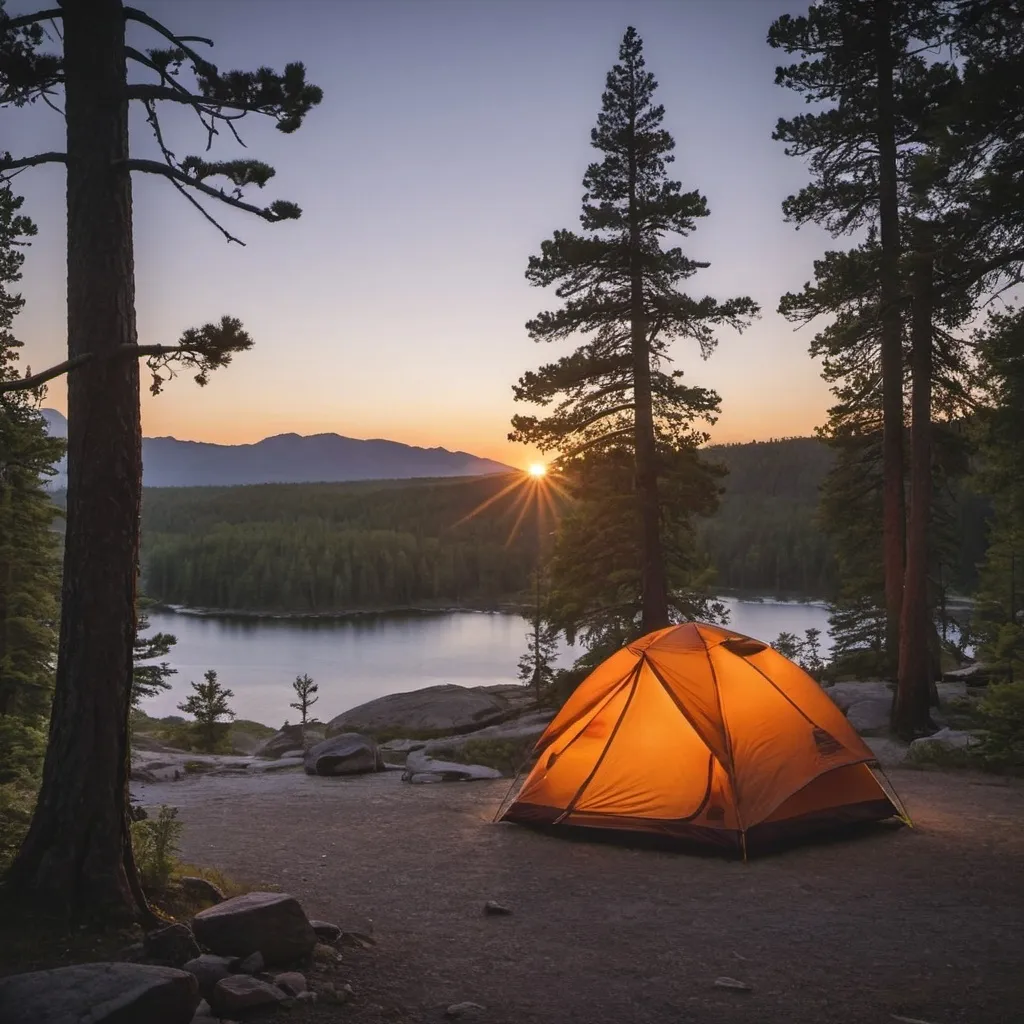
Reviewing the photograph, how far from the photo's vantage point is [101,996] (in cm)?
407

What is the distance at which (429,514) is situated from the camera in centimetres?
16862

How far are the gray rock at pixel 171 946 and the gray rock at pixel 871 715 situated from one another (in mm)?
13881

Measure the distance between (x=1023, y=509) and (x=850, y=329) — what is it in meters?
4.30

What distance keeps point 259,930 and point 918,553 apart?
41.3 ft

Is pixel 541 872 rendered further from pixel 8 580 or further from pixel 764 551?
pixel 764 551

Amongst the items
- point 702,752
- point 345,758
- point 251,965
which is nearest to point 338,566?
point 345,758

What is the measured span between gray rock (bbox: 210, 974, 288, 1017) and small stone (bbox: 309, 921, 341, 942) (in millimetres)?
1158

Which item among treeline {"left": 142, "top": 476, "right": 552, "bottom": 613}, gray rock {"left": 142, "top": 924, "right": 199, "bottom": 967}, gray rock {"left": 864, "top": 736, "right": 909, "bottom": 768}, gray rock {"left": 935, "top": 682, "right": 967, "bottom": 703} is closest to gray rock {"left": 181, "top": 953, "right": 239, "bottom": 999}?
gray rock {"left": 142, "top": 924, "right": 199, "bottom": 967}

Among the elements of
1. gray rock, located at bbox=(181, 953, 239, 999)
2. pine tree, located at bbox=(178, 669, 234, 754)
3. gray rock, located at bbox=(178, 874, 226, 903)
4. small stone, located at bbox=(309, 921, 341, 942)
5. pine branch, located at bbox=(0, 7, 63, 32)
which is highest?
pine branch, located at bbox=(0, 7, 63, 32)

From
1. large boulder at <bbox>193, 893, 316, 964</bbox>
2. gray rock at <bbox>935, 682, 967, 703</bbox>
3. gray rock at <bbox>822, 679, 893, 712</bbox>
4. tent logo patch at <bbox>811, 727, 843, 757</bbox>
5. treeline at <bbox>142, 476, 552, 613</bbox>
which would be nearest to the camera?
large boulder at <bbox>193, 893, 316, 964</bbox>

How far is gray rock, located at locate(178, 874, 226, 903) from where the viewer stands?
6285 millimetres

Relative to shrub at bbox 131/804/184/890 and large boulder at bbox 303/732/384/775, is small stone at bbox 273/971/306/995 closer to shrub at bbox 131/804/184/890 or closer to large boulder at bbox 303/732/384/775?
shrub at bbox 131/804/184/890

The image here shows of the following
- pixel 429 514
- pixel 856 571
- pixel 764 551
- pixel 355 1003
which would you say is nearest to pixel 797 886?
pixel 355 1003

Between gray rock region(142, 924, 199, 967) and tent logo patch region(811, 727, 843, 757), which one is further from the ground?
tent logo patch region(811, 727, 843, 757)
